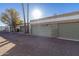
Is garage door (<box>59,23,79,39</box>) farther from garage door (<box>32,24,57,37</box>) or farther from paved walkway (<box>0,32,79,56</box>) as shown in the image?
paved walkway (<box>0,32,79,56</box>)

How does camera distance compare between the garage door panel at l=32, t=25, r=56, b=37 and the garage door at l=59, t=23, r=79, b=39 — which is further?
the garage door panel at l=32, t=25, r=56, b=37

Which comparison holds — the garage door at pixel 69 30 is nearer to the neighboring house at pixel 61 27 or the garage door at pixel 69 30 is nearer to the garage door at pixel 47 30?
the neighboring house at pixel 61 27

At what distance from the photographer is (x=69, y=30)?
36.7 ft

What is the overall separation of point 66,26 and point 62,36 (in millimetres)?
860

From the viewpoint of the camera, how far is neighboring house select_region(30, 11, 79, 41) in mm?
10685

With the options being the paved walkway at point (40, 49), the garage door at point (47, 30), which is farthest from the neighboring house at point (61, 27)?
the paved walkway at point (40, 49)

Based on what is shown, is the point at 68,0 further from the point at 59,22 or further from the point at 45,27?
the point at 45,27

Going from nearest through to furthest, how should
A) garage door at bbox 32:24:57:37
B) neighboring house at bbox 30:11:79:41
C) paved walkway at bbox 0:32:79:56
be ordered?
1. paved walkway at bbox 0:32:79:56
2. neighboring house at bbox 30:11:79:41
3. garage door at bbox 32:24:57:37

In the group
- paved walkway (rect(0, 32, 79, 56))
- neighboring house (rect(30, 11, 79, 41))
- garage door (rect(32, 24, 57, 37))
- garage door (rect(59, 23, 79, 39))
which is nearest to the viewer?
paved walkway (rect(0, 32, 79, 56))

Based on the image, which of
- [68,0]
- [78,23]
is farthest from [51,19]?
[68,0]

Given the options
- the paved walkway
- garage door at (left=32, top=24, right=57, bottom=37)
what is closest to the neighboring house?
garage door at (left=32, top=24, right=57, bottom=37)

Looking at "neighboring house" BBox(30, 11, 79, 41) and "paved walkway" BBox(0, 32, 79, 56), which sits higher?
"neighboring house" BBox(30, 11, 79, 41)

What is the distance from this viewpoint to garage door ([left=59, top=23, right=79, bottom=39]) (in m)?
10.6

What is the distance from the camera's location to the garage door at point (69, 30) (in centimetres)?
1057
